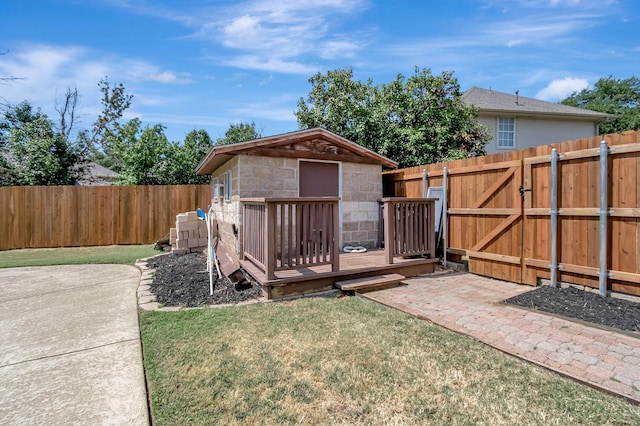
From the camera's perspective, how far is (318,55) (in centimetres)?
1259

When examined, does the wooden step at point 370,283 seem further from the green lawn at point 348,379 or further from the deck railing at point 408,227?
the green lawn at point 348,379

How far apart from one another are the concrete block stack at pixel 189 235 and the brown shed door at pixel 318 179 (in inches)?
149

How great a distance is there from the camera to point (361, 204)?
7.61m

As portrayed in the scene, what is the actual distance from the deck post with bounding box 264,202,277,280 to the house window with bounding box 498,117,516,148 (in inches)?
496

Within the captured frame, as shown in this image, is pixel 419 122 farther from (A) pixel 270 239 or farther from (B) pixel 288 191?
(A) pixel 270 239

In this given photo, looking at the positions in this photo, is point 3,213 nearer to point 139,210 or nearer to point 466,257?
point 139,210

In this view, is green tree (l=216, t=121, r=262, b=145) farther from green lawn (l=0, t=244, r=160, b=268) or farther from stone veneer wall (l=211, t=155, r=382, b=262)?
stone veneer wall (l=211, t=155, r=382, b=262)

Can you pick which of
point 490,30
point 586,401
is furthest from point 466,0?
point 586,401

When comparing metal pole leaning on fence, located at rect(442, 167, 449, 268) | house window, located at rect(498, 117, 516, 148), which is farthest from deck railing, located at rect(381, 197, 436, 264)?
house window, located at rect(498, 117, 516, 148)

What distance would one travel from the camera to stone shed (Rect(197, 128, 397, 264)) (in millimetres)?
6242

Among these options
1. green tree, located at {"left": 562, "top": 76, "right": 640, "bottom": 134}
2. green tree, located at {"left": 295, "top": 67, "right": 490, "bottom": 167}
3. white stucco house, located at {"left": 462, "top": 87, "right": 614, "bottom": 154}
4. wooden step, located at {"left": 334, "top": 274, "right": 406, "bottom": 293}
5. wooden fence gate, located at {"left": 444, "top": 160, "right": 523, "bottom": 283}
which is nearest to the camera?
wooden step, located at {"left": 334, "top": 274, "right": 406, "bottom": 293}

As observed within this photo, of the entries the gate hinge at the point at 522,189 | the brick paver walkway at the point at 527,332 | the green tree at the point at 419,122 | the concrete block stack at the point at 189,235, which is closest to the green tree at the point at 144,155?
the concrete block stack at the point at 189,235

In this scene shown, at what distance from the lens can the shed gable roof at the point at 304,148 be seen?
6113mm

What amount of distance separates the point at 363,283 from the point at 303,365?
2313mm
